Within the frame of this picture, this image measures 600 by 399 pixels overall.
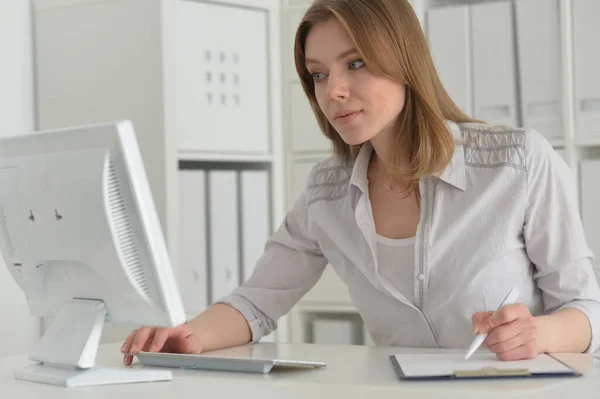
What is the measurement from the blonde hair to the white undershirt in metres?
0.12

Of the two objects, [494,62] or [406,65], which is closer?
[406,65]

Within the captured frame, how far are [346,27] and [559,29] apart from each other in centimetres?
106

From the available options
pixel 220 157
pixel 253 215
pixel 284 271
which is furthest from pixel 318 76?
pixel 253 215

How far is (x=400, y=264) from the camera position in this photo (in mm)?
1610

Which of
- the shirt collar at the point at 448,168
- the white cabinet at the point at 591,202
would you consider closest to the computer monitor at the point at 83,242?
the shirt collar at the point at 448,168

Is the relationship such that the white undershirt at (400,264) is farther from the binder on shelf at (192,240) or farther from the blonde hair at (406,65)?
the binder on shelf at (192,240)

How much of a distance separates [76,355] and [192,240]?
3.88ft

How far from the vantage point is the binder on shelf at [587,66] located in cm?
238

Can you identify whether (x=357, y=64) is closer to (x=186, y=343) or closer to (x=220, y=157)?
(x=186, y=343)

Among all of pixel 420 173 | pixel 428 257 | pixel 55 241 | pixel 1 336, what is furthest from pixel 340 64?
pixel 1 336

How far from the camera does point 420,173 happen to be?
1593 millimetres

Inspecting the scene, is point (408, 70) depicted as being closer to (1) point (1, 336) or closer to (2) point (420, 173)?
(2) point (420, 173)

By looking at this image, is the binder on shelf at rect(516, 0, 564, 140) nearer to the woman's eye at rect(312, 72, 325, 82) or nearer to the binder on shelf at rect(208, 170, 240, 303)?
the binder on shelf at rect(208, 170, 240, 303)

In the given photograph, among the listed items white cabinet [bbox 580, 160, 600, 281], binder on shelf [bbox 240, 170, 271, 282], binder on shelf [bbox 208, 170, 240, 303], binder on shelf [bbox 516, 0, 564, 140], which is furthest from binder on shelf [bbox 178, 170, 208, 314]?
white cabinet [bbox 580, 160, 600, 281]
